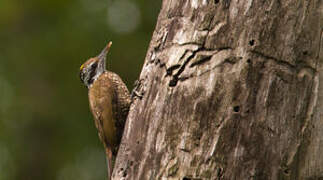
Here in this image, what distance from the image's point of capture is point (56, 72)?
404 inches

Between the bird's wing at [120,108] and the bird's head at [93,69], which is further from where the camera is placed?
the bird's head at [93,69]

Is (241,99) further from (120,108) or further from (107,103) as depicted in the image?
(107,103)

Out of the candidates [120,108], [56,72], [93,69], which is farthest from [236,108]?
[56,72]

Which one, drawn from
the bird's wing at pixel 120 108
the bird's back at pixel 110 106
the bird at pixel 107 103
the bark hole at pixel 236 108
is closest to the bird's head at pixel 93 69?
the bird at pixel 107 103

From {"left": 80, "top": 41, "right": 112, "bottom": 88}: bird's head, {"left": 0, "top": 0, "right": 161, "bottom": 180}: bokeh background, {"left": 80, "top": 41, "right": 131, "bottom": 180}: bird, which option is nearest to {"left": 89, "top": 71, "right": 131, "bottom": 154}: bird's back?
{"left": 80, "top": 41, "right": 131, "bottom": 180}: bird

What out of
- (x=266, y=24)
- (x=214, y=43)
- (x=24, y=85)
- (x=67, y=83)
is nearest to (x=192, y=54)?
(x=214, y=43)

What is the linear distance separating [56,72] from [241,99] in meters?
6.82

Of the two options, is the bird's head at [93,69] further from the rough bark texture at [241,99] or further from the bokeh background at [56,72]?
the bokeh background at [56,72]

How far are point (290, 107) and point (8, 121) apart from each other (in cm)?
774

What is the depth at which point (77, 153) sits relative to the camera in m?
10.1

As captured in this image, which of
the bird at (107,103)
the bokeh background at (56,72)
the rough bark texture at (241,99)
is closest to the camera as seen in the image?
the rough bark texture at (241,99)

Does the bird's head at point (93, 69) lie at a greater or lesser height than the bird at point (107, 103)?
greater

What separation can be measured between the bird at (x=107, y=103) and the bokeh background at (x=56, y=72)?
3.28 m

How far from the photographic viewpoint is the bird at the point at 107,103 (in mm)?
5438
